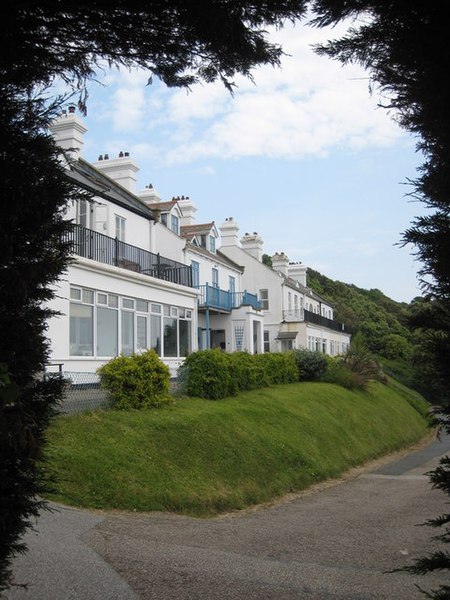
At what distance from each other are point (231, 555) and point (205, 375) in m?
10.8

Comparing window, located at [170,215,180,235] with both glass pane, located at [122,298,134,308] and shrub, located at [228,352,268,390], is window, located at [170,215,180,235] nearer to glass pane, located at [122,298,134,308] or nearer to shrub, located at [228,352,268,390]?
glass pane, located at [122,298,134,308]

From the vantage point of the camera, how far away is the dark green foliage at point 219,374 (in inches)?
706

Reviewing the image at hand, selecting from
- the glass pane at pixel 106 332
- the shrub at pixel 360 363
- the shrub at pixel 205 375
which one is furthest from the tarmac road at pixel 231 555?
the shrub at pixel 360 363

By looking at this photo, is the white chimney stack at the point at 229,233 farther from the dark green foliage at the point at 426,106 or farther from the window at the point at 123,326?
the dark green foliage at the point at 426,106

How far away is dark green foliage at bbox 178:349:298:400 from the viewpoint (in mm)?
17938

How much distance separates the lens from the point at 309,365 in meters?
29.2

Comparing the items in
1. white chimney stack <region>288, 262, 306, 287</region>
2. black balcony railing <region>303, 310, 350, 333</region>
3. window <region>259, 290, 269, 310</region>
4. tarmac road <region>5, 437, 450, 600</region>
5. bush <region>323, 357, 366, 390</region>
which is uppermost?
white chimney stack <region>288, 262, 306, 287</region>

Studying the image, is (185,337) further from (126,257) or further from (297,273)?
(297,273)

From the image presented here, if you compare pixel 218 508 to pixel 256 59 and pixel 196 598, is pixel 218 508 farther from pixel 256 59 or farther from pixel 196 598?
pixel 256 59

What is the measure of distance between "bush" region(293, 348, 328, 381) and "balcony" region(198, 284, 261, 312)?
6.81 meters

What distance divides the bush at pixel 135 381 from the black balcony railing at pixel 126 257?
170 inches

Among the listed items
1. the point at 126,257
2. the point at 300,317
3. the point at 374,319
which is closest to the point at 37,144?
the point at 126,257

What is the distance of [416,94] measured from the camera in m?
4.36

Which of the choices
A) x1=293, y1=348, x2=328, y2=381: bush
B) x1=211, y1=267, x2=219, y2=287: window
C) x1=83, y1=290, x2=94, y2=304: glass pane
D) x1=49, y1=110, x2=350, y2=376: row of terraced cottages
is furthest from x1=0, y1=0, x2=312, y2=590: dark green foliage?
x1=211, y1=267, x2=219, y2=287: window
